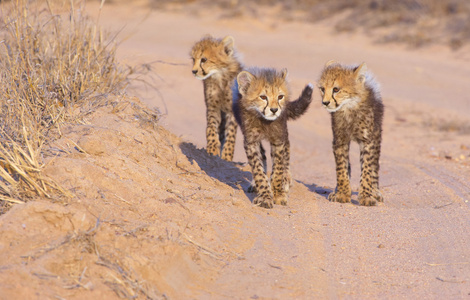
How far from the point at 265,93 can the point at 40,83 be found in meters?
1.96

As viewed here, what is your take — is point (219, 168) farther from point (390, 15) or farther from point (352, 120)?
point (390, 15)

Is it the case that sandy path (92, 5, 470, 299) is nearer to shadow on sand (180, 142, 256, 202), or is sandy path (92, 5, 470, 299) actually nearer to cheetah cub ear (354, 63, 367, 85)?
shadow on sand (180, 142, 256, 202)

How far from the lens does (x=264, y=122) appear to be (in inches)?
225

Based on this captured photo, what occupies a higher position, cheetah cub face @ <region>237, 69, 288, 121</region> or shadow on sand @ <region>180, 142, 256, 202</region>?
cheetah cub face @ <region>237, 69, 288, 121</region>

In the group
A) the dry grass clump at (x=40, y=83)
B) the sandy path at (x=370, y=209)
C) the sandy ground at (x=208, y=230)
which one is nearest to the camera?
the sandy ground at (x=208, y=230)

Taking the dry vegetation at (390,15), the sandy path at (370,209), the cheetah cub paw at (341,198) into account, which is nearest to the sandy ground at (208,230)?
the sandy path at (370,209)

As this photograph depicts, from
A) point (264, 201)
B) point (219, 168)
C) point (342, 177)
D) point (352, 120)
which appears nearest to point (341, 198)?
point (342, 177)

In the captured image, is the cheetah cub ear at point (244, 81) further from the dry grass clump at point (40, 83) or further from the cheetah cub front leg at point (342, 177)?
the dry grass clump at point (40, 83)

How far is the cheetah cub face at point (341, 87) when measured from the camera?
580cm

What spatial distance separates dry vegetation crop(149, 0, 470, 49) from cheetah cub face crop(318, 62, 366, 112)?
8.94 m

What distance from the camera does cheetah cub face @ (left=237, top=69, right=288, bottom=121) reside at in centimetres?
551

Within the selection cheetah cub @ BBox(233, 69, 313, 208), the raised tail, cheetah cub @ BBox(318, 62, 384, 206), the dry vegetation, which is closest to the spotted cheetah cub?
the raised tail

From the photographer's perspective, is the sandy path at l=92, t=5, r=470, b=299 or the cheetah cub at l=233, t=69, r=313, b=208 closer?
the sandy path at l=92, t=5, r=470, b=299

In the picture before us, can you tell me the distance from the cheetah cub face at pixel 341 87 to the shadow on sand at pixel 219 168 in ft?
3.63
